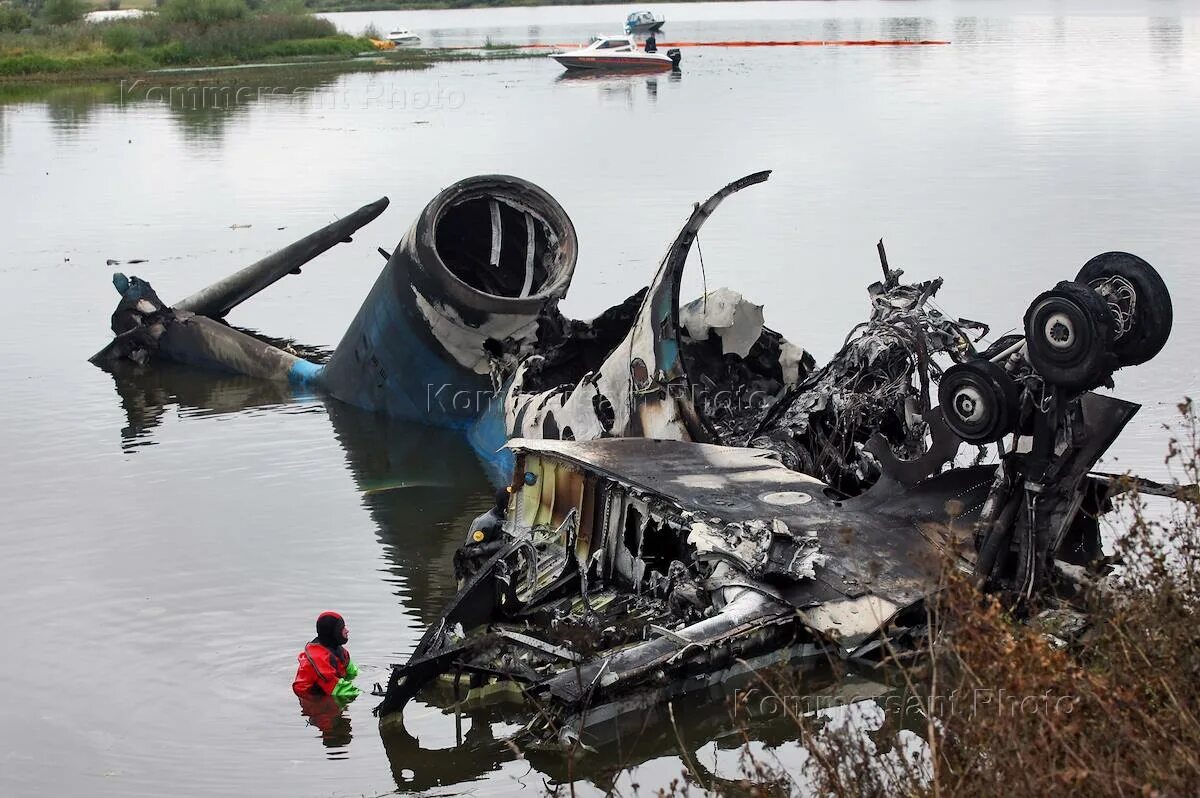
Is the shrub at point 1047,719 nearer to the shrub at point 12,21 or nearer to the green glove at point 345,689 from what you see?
the green glove at point 345,689

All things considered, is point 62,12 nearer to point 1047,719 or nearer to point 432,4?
point 432,4

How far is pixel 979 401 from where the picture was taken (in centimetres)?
930

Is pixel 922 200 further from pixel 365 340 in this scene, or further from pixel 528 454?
pixel 528 454

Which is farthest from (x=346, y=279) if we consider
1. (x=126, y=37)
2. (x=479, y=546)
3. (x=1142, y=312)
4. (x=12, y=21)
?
(x=12, y=21)

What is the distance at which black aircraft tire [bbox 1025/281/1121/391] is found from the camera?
28.9 ft

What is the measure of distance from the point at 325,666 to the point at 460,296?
254 inches

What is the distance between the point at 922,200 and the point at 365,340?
16126mm

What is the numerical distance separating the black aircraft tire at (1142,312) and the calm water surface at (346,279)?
11.0ft

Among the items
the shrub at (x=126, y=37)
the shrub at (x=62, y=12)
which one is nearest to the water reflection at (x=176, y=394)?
the shrub at (x=126, y=37)

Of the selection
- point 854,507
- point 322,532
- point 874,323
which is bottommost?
point 322,532

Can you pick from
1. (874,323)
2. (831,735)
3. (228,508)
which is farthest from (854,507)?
(228,508)

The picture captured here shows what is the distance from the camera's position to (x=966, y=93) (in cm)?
5219

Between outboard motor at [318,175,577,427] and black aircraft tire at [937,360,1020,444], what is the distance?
275 inches

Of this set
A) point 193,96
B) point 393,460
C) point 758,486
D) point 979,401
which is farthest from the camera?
point 193,96
